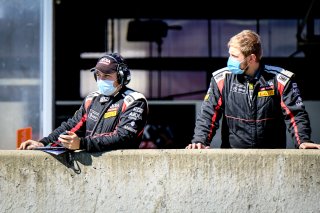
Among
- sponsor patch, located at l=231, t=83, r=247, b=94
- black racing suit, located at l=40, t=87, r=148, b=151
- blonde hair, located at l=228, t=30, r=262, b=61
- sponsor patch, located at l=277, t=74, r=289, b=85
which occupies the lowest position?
black racing suit, located at l=40, t=87, r=148, b=151

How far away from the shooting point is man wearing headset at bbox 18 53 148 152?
454cm

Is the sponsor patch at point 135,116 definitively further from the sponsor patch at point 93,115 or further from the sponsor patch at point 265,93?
the sponsor patch at point 265,93

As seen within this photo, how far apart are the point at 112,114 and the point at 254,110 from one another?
100 centimetres

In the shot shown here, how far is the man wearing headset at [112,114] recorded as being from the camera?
454 cm

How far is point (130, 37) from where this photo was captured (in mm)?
10539

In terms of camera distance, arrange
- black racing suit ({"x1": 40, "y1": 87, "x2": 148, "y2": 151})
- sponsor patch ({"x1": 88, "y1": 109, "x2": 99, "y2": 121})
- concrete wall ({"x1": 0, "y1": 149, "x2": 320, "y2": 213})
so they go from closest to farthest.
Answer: concrete wall ({"x1": 0, "y1": 149, "x2": 320, "y2": 213}) < black racing suit ({"x1": 40, "y1": 87, "x2": 148, "y2": 151}) < sponsor patch ({"x1": 88, "y1": 109, "x2": 99, "y2": 121})

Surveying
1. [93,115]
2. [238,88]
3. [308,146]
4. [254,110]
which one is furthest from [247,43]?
[93,115]

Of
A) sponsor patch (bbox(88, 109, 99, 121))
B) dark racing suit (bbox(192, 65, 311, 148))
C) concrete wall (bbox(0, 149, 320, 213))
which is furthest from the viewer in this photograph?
sponsor patch (bbox(88, 109, 99, 121))

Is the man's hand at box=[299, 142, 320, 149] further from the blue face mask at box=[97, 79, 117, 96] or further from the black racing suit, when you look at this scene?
the blue face mask at box=[97, 79, 117, 96]

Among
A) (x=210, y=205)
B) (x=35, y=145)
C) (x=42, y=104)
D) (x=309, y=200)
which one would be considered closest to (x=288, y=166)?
(x=309, y=200)

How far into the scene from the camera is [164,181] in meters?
4.18

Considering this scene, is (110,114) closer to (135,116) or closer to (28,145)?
(135,116)

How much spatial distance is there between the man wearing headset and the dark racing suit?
433 mm

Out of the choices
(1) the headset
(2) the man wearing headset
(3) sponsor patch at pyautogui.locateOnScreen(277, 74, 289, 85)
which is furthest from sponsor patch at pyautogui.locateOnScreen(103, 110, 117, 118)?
(3) sponsor patch at pyautogui.locateOnScreen(277, 74, 289, 85)
